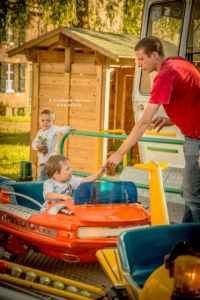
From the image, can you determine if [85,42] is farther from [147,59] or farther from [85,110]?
[147,59]

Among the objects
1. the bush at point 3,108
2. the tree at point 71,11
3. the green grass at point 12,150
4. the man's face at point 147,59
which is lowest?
the green grass at point 12,150

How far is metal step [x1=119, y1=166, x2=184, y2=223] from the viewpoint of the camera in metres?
6.41

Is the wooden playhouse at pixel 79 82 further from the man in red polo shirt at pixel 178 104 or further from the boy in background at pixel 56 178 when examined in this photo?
the man in red polo shirt at pixel 178 104

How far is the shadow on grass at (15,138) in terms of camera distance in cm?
1672

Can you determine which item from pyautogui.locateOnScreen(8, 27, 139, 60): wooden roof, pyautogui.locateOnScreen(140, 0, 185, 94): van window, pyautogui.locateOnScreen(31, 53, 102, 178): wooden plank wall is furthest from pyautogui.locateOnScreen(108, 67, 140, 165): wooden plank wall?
pyautogui.locateOnScreen(140, 0, 185, 94): van window

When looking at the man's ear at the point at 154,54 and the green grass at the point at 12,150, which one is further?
the green grass at the point at 12,150

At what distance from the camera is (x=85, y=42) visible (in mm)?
10461

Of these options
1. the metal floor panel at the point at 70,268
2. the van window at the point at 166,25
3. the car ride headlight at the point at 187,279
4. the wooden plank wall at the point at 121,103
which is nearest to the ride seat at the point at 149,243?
the car ride headlight at the point at 187,279

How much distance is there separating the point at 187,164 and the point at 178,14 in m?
4.02

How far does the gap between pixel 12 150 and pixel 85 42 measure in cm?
569

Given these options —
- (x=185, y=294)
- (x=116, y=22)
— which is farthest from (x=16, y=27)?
(x=185, y=294)

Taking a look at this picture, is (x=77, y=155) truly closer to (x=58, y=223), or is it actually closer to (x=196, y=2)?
(x=196, y=2)

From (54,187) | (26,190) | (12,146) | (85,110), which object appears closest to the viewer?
(54,187)

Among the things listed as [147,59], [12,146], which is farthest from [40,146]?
[12,146]
